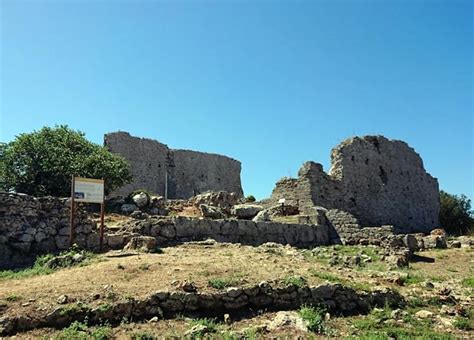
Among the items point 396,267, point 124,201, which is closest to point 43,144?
point 124,201

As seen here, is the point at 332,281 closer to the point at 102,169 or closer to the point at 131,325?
the point at 131,325

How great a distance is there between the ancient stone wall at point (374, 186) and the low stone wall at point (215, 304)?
11.8 m

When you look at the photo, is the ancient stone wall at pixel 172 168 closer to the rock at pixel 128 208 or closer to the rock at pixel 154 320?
the rock at pixel 128 208

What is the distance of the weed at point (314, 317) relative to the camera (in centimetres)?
681

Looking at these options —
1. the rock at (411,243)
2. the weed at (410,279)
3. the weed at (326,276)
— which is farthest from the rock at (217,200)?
the weed at (326,276)

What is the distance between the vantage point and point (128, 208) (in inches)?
616

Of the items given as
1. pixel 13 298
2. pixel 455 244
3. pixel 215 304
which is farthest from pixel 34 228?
pixel 455 244

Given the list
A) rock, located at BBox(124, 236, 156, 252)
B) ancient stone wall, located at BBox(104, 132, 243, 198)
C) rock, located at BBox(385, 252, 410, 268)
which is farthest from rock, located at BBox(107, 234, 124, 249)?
ancient stone wall, located at BBox(104, 132, 243, 198)

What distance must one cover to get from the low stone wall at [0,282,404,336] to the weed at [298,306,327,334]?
330 mm

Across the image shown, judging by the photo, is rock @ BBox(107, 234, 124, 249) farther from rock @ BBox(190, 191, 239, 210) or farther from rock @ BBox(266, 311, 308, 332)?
rock @ BBox(190, 191, 239, 210)

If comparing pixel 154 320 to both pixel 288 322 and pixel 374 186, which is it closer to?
pixel 288 322

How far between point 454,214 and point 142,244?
33167 millimetres

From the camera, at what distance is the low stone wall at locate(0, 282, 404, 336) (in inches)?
242

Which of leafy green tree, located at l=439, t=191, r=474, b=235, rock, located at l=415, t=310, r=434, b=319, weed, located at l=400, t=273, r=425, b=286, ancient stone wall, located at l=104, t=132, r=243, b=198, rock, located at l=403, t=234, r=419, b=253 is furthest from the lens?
leafy green tree, located at l=439, t=191, r=474, b=235
